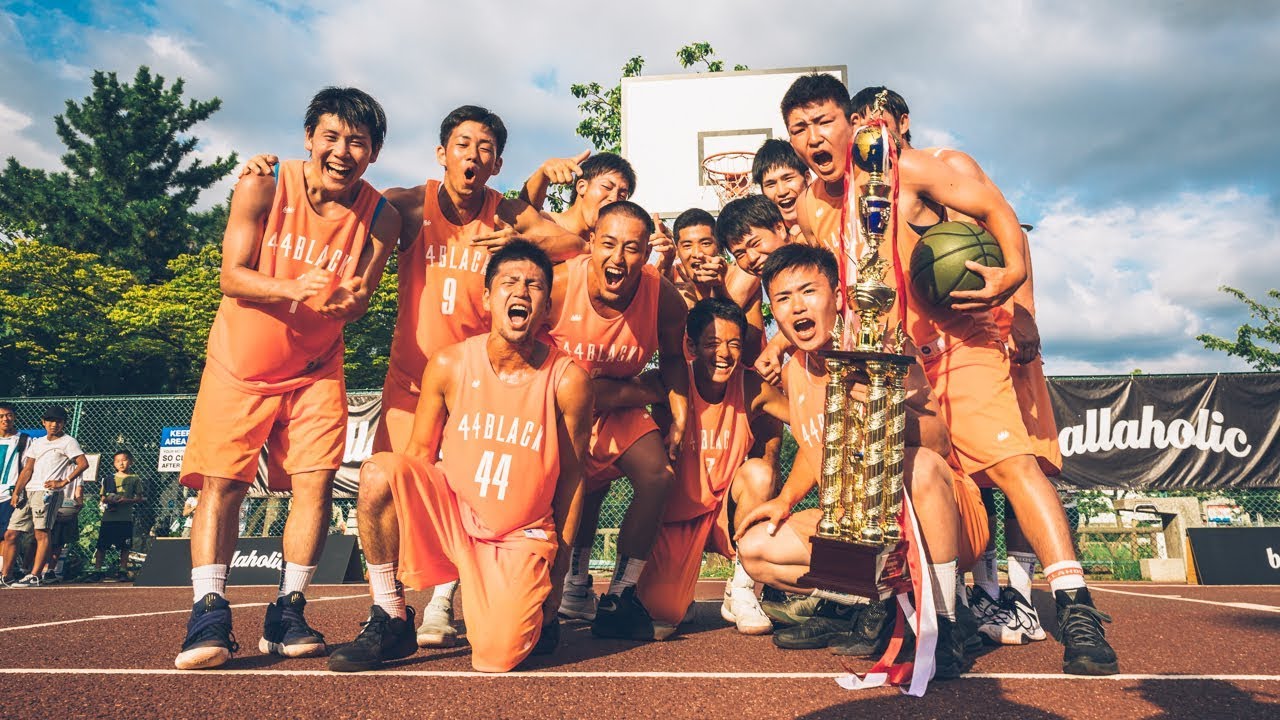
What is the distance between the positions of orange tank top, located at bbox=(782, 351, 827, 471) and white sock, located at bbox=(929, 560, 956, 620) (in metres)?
0.64

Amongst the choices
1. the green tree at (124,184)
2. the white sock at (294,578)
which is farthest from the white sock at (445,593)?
the green tree at (124,184)

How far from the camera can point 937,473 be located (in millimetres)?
2873

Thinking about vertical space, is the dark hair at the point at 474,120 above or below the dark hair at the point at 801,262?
above

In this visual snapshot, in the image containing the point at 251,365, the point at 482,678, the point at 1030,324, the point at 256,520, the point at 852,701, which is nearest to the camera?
the point at 852,701

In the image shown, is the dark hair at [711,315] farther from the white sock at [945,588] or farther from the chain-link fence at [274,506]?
the chain-link fence at [274,506]

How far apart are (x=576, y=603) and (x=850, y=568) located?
243cm

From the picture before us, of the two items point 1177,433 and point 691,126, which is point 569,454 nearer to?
point 1177,433

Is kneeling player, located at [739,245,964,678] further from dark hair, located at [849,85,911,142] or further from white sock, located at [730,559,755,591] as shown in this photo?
dark hair, located at [849,85,911,142]

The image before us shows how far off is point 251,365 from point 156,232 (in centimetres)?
3113

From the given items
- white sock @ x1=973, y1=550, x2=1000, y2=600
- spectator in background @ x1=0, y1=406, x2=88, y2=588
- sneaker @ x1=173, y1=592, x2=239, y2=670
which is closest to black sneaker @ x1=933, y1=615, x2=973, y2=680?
white sock @ x1=973, y1=550, x2=1000, y2=600

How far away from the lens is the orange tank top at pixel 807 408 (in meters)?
3.31

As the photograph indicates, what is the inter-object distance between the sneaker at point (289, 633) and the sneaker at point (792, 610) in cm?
219

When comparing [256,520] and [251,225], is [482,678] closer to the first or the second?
[251,225]

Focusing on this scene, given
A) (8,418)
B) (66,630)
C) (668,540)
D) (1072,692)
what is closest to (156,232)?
(8,418)
